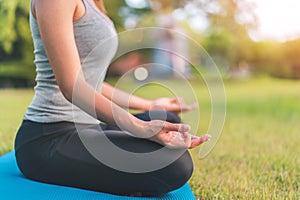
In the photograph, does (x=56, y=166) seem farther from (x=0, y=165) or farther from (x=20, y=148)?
(x=0, y=165)

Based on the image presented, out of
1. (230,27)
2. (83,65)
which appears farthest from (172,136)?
(230,27)

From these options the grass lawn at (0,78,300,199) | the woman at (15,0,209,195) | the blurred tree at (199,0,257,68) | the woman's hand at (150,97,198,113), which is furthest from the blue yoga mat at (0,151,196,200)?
the blurred tree at (199,0,257,68)

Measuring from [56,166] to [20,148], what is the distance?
0.61 ft

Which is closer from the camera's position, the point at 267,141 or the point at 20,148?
the point at 20,148

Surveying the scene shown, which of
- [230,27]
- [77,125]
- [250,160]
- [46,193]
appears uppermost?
[77,125]

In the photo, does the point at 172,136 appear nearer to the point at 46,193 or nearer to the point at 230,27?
the point at 46,193

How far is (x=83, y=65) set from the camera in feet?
4.44

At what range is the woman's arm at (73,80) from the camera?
109cm

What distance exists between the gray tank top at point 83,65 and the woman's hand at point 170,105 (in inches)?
23.0

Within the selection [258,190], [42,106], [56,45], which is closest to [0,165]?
[42,106]

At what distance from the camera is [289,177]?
1.65 m

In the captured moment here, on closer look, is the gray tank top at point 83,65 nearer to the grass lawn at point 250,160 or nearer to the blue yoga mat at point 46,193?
the blue yoga mat at point 46,193

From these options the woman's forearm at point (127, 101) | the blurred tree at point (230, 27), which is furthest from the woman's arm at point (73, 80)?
the blurred tree at point (230, 27)

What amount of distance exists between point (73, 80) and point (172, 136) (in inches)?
13.2
